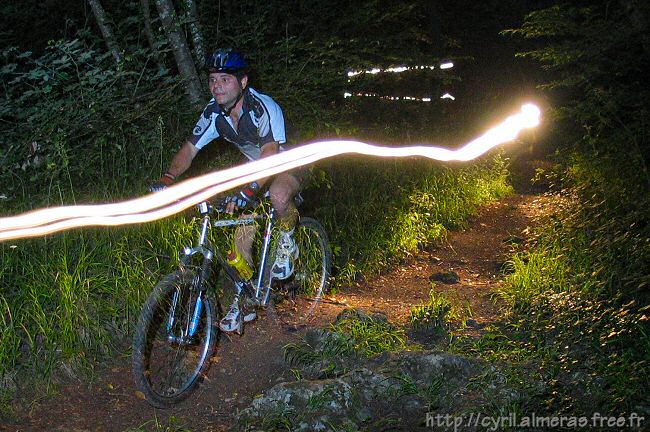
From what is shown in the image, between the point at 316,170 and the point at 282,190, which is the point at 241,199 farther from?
the point at 316,170

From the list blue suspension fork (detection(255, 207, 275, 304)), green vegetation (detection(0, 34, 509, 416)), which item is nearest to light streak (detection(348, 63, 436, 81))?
green vegetation (detection(0, 34, 509, 416))

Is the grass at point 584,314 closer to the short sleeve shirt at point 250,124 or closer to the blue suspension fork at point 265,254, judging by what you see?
the blue suspension fork at point 265,254

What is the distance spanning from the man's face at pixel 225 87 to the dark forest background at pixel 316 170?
0.71m

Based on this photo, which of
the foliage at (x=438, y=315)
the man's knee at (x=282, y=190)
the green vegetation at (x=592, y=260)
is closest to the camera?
the green vegetation at (x=592, y=260)

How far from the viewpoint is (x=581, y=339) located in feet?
15.9

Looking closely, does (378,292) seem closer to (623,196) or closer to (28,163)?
(623,196)

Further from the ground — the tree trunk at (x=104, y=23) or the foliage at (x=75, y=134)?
the tree trunk at (x=104, y=23)

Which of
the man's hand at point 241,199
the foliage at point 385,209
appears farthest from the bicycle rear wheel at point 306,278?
the man's hand at point 241,199

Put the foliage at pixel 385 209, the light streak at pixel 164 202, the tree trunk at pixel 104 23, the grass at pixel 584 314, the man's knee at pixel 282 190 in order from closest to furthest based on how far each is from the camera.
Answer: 1. the grass at pixel 584 314
2. the light streak at pixel 164 202
3. the man's knee at pixel 282 190
4. the tree trunk at pixel 104 23
5. the foliage at pixel 385 209

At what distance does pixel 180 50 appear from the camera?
7.70 meters

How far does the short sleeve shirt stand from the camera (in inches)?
221

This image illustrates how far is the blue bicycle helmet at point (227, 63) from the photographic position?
5375 millimetres

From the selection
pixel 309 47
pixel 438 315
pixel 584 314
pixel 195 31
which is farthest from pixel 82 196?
pixel 584 314

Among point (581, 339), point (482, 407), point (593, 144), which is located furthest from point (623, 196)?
point (482, 407)
